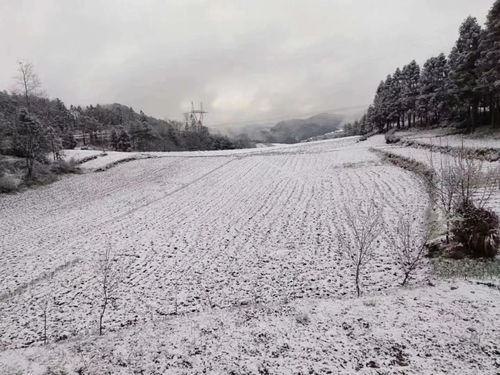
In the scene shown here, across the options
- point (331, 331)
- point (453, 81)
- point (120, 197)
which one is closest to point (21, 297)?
point (331, 331)

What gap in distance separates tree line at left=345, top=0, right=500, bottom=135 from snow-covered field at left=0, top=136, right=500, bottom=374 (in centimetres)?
2074

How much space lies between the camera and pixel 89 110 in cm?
13825

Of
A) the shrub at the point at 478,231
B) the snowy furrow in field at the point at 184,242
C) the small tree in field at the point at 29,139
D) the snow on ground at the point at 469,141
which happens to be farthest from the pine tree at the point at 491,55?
the small tree in field at the point at 29,139

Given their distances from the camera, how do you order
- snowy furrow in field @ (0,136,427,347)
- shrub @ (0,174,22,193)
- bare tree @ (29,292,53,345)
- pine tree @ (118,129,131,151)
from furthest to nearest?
pine tree @ (118,129,131,151), shrub @ (0,174,22,193), snowy furrow in field @ (0,136,427,347), bare tree @ (29,292,53,345)

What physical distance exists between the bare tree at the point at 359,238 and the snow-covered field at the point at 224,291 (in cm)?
40

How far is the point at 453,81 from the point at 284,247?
40.3 metres

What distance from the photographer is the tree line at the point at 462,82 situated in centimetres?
3300

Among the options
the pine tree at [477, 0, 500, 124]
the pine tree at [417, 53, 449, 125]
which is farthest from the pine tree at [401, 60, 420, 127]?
the pine tree at [477, 0, 500, 124]

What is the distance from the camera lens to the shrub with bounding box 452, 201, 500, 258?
935cm

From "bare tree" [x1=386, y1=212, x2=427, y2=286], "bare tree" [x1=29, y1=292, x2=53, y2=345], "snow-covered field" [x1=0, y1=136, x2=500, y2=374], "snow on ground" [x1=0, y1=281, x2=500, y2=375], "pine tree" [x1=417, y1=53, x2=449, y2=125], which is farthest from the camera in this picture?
"pine tree" [x1=417, y1=53, x2=449, y2=125]

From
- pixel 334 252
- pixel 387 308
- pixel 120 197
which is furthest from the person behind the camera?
pixel 120 197

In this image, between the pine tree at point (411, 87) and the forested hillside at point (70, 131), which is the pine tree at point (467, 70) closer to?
the pine tree at point (411, 87)

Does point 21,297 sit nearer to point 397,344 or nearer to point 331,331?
point 331,331

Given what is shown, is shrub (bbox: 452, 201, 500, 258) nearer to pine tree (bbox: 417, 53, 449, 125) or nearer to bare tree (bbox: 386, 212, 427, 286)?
bare tree (bbox: 386, 212, 427, 286)
